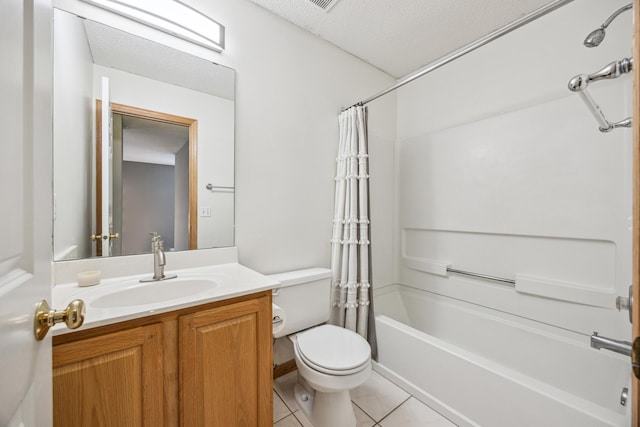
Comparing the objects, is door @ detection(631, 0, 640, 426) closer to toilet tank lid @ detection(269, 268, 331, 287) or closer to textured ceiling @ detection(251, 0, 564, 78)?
toilet tank lid @ detection(269, 268, 331, 287)

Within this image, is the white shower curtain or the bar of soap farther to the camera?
the white shower curtain

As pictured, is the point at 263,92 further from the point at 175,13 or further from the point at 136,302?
the point at 136,302

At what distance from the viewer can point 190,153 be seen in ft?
4.68

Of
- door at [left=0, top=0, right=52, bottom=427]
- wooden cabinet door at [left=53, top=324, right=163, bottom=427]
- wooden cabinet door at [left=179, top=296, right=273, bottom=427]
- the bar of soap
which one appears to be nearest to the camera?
door at [left=0, top=0, right=52, bottom=427]

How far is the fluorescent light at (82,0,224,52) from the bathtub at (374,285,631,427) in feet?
6.82

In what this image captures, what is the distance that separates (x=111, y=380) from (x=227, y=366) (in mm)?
365

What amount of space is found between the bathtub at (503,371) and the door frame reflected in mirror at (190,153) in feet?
4.58

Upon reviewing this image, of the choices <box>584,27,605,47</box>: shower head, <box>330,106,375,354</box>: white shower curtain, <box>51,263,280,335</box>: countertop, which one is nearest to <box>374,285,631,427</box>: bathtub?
<box>330,106,375,354</box>: white shower curtain

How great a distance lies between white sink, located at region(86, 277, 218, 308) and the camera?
102cm

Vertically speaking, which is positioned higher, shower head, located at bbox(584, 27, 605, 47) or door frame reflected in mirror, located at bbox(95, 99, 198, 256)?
shower head, located at bbox(584, 27, 605, 47)

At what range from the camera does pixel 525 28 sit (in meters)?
1.71

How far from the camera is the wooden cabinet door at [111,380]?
0.74 meters

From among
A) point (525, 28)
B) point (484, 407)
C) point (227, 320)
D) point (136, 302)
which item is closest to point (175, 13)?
point (136, 302)

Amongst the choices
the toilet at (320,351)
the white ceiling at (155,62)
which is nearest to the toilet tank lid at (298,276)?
the toilet at (320,351)
